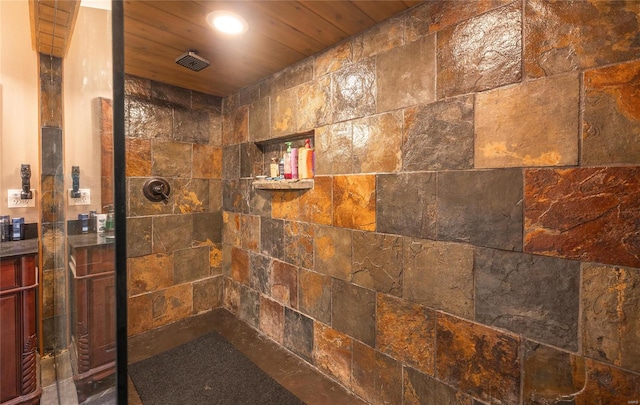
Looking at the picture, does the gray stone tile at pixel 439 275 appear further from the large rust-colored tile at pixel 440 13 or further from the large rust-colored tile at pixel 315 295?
the large rust-colored tile at pixel 440 13

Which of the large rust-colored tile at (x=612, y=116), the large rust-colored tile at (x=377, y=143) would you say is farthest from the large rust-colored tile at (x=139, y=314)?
the large rust-colored tile at (x=612, y=116)

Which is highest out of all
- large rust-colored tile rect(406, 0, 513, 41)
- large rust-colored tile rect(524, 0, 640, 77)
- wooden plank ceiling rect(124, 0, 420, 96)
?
wooden plank ceiling rect(124, 0, 420, 96)

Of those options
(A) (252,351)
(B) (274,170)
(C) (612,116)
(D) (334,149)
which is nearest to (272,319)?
(A) (252,351)

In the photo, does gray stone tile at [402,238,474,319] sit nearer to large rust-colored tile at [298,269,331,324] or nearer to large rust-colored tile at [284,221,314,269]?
large rust-colored tile at [298,269,331,324]

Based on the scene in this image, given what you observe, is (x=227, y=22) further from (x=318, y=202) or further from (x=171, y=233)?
(x=171, y=233)

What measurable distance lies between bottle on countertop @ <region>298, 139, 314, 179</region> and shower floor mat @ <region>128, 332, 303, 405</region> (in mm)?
1306

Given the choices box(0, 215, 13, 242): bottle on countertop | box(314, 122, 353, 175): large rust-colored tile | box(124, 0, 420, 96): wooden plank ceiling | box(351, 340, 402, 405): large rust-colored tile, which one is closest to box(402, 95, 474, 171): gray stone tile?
box(314, 122, 353, 175): large rust-colored tile

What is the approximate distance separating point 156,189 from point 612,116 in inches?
102

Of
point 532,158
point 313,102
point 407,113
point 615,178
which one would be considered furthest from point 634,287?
point 313,102

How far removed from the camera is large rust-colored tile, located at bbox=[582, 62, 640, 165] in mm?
839

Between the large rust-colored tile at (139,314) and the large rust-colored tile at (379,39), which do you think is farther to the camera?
the large rust-colored tile at (139,314)

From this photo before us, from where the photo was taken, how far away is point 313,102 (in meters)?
1.80

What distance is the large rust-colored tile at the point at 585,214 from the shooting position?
0.85m

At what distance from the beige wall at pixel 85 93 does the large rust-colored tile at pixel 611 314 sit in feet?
4.95
